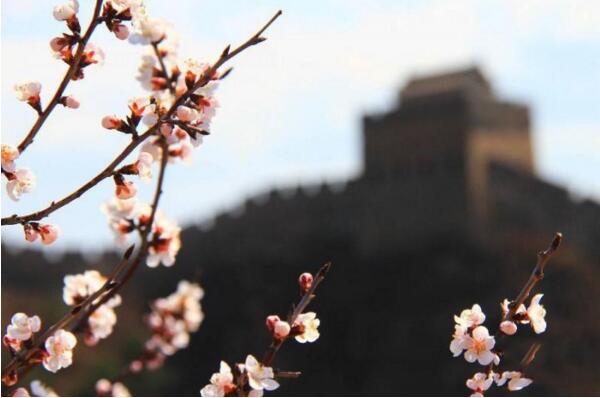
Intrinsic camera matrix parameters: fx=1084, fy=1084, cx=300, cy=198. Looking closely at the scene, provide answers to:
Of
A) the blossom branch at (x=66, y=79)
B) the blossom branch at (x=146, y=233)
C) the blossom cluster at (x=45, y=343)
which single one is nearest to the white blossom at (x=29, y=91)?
the blossom branch at (x=66, y=79)

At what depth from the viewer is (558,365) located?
2323 centimetres

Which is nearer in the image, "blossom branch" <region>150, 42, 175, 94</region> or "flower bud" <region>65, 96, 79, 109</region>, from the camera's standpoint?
"flower bud" <region>65, 96, 79, 109</region>

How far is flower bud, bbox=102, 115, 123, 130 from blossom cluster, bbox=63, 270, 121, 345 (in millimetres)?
583

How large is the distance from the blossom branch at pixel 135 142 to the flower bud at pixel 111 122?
0.06m

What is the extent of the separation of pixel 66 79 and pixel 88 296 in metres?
0.70

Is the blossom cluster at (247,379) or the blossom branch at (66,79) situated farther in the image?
the blossom branch at (66,79)

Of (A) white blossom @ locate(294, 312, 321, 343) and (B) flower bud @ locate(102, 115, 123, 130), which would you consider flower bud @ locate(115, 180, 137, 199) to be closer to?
(B) flower bud @ locate(102, 115, 123, 130)

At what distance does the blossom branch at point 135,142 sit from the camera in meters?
2.24

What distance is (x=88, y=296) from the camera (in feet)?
9.45

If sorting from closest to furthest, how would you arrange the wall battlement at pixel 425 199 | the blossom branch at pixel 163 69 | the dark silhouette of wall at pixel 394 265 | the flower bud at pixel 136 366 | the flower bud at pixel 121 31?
the flower bud at pixel 121 31 → the blossom branch at pixel 163 69 → the flower bud at pixel 136 366 → the dark silhouette of wall at pixel 394 265 → the wall battlement at pixel 425 199

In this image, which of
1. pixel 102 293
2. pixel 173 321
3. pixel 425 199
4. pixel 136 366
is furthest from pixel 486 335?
pixel 425 199

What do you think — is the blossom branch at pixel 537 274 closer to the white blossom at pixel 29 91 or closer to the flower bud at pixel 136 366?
the white blossom at pixel 29 91

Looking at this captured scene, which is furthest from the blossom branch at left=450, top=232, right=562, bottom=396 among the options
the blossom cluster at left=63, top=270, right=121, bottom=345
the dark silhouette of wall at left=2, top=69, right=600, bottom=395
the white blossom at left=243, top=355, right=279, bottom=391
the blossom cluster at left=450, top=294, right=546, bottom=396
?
the dark silhouette of wall at left=2, top=69, right=600, bottom=395

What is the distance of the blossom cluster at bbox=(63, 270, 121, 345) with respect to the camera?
2914 mm
